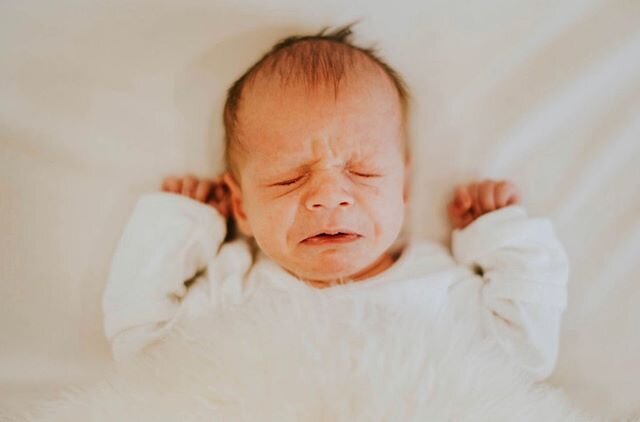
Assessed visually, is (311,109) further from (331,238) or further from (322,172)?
(331,238)

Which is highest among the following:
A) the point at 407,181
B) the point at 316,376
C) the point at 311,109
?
the point at 311,109

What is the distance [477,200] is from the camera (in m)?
1.11

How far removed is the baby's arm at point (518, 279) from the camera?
3.37ft

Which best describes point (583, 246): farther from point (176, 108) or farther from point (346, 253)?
point (176, 108)

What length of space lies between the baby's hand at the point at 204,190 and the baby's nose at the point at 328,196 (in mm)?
245

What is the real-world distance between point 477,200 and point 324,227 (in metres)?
0.32

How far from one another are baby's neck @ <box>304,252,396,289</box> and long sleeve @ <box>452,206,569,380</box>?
0.15 meters

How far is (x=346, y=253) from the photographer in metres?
0.98

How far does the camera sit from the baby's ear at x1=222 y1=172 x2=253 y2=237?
1.08 meters

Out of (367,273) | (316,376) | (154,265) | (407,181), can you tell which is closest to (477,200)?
(407,181)

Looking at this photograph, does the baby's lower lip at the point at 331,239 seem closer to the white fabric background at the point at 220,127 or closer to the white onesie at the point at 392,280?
the white onesie at the point at 392,280

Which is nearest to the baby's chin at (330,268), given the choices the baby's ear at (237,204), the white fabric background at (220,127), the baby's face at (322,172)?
the baby's face at (322,172)

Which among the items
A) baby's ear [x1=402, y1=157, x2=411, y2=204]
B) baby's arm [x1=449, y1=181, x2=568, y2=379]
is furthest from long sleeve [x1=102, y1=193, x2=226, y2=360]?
baby's arm [x1=449, y1=181, x2=568, y2=379]

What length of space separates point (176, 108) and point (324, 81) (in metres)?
0.29
